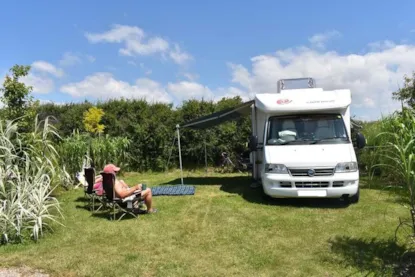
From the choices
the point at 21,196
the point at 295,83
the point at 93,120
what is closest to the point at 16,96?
the point at 21,196

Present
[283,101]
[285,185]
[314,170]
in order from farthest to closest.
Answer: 1. [283,101]
2. [285,185]
3. [314,170]

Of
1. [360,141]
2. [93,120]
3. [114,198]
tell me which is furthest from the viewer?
[93,120]

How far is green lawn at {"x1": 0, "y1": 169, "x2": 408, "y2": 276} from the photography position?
4895mm

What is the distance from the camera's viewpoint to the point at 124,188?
7902 mm

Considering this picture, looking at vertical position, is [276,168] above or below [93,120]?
below

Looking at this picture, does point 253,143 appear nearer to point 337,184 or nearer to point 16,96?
point 337,184

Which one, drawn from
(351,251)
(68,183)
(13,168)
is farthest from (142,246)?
(68,183)

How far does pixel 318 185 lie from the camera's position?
788 cm

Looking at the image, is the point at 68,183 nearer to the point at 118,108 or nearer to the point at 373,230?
the point at 118,108

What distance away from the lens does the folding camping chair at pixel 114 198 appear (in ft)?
24.5

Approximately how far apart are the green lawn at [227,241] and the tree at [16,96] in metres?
2.23

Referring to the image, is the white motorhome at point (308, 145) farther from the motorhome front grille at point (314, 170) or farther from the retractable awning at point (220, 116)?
the retractable awning at point (220, 116)

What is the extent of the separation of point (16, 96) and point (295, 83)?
23.1ft

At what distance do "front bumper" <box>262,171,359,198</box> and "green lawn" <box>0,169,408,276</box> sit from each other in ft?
1.06
